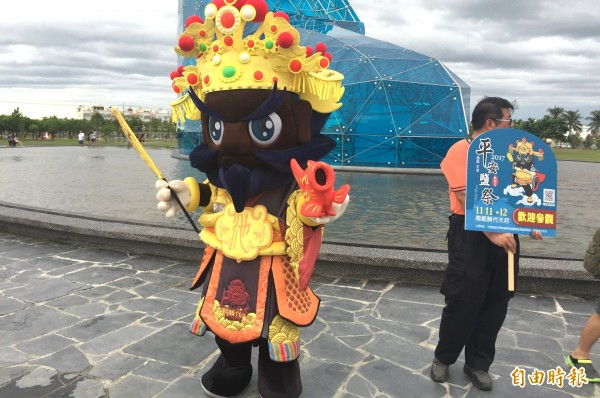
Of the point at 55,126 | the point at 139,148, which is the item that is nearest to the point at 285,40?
the point at 139,148

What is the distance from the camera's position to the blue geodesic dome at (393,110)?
2216 cm

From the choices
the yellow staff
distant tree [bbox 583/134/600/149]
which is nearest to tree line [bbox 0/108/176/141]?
Answer: the yellow staff

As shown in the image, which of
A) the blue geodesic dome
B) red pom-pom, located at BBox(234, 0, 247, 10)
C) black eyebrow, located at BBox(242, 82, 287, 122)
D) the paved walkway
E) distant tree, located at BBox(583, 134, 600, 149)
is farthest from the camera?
distant tree, located at BBox(583, 134, 600, 149)

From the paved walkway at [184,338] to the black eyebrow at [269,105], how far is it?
163 cm

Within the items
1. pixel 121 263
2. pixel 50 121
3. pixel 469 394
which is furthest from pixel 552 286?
pixel 50 121

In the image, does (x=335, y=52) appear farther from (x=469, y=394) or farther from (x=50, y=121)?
(x=50, y=121)

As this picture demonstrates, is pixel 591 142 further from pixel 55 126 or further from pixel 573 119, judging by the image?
pixel 55 126

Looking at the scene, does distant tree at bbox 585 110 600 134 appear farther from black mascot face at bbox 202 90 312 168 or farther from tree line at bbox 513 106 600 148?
black mascot face at bbox 202 90 312 168

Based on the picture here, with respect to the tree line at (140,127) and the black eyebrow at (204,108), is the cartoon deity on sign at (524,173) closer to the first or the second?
the black eyebrow at (204,108)

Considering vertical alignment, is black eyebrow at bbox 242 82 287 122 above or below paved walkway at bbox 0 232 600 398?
above

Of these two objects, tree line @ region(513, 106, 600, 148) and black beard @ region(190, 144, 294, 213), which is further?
tree line @ region(513, 106, 600, 148)

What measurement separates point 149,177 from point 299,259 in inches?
548

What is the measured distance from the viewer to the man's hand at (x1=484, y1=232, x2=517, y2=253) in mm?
2547

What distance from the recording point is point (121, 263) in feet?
18.0
